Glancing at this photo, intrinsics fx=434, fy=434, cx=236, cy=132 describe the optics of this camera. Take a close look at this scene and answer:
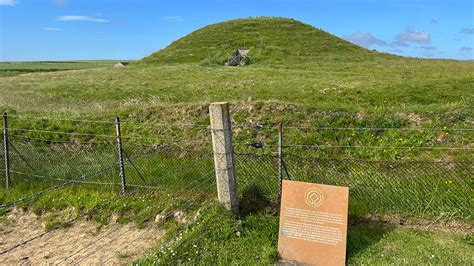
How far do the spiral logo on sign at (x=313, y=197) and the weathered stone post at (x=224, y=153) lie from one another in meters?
1.33

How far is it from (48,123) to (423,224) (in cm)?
1196

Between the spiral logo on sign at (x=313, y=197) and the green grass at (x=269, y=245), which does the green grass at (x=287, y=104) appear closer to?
the green grass at (x=269, y=245)

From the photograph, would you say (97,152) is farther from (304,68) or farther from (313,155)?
(304,68)

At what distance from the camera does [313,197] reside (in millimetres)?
6637

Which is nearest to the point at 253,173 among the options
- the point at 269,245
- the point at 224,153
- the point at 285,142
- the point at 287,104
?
the point at 224,153

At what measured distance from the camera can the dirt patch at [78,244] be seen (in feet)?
23.3

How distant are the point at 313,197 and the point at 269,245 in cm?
101

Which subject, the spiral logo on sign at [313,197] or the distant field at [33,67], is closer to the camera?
the spiral logo on sign at [313,197]

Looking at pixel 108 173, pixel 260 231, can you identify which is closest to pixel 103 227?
pixel 108 173

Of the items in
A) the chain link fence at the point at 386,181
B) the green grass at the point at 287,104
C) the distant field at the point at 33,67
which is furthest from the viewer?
the distant field at the point at 33,67

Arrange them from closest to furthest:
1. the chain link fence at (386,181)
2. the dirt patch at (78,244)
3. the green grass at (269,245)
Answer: the green grass at (269,245)
the dirt patch at (78,244)
the chain link fence at (386,181)

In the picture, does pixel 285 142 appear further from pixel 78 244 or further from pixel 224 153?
pixel 78 244

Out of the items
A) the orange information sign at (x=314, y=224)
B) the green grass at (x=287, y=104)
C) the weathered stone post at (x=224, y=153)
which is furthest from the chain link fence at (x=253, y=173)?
the orange information sign at (x=314, y=224)

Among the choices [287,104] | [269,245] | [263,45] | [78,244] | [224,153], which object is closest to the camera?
[269,245]
